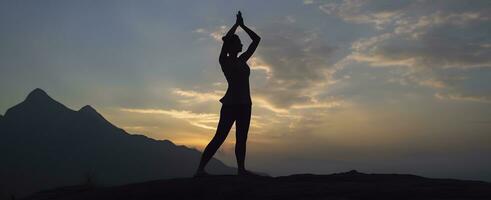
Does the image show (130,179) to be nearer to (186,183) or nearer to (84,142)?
(84,142)

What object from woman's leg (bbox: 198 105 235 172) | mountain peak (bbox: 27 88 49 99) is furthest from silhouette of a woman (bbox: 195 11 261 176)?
mountain peak (bbox: 27 88 49 99)

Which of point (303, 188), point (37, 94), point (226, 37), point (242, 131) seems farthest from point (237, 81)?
point (37, 94)

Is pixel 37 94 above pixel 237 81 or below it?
above

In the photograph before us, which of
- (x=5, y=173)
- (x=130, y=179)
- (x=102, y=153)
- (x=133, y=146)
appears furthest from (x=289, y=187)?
(x=133, y=146)

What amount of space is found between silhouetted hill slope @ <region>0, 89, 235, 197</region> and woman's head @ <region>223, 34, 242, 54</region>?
10517 cm

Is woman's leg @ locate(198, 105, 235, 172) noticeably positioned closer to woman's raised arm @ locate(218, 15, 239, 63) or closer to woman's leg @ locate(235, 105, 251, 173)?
woman's leg @ locate(235, 105, 251, 173)

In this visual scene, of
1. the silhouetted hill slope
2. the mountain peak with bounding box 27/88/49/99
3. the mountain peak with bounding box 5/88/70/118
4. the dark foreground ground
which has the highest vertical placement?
the mountain peak with bounding box 27/88/49/99

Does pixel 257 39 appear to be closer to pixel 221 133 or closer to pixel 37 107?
pixel 221 133

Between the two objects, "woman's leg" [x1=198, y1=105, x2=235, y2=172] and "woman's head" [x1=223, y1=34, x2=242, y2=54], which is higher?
"woman's head" [x1=223, y1=34, x2=242, y2=54]

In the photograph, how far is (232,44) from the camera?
1003 cm

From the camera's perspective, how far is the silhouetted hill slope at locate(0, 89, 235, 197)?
122 metres

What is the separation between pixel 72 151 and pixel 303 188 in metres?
151

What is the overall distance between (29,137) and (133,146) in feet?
115

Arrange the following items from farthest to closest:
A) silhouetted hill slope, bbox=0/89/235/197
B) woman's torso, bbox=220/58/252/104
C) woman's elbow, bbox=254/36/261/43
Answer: silhouetted hill slope, bbox=0/89/235/197, woman's elbow, bbox=254/36/261/43, woman's torso, bbox=220/58/252/104
